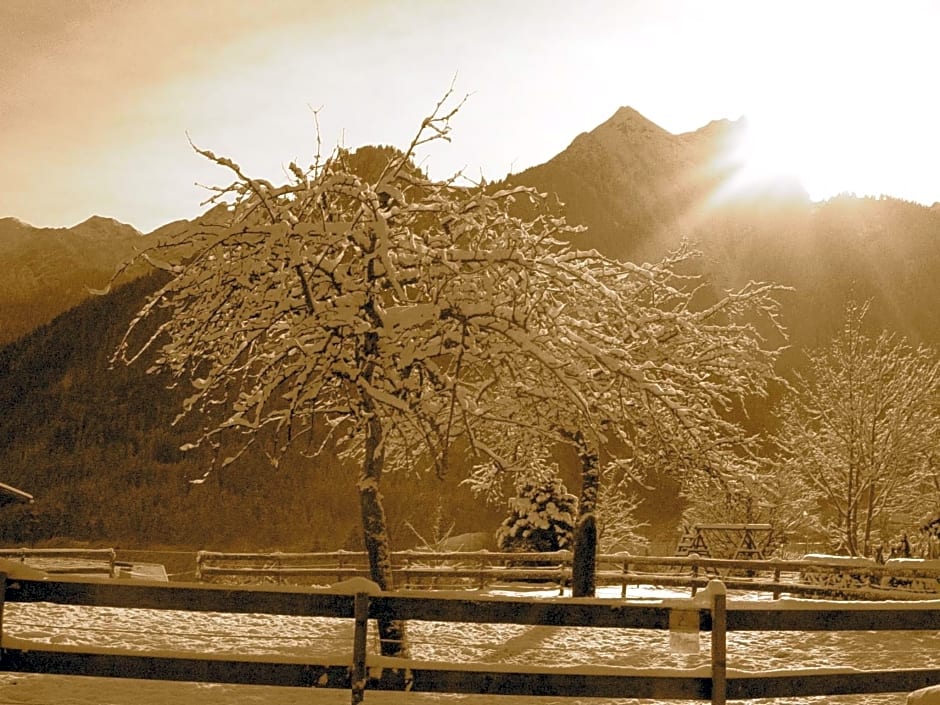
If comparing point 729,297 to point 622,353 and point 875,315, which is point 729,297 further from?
point 875,315

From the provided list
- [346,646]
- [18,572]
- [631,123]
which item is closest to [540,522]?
[346,646]

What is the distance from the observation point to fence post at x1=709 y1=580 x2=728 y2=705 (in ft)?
20.2

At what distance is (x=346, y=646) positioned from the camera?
1324 centimetres

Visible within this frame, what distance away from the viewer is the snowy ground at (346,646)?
8.79 metres

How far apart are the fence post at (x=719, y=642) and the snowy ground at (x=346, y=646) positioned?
266 cm

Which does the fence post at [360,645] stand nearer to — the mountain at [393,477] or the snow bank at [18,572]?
the snow bank at [18,572]

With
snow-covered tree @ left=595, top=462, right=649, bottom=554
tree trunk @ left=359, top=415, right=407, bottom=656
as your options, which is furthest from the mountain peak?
tree trunk @ left=359, top=415, right=407, bottom=656

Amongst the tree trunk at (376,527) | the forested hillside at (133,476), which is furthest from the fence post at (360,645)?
the forested hillside at (133,476)

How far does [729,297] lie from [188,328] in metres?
12.9

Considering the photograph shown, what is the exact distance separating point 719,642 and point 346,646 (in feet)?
27.7

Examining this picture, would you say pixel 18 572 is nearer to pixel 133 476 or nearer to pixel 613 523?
pixel 613 523

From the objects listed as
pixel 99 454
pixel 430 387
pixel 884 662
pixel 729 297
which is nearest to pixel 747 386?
pixel 729 297

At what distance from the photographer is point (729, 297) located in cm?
1894

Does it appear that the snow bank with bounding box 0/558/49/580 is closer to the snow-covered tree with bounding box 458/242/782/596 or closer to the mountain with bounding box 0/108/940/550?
the snow-covered tree with bounding box 458/242/782/596
